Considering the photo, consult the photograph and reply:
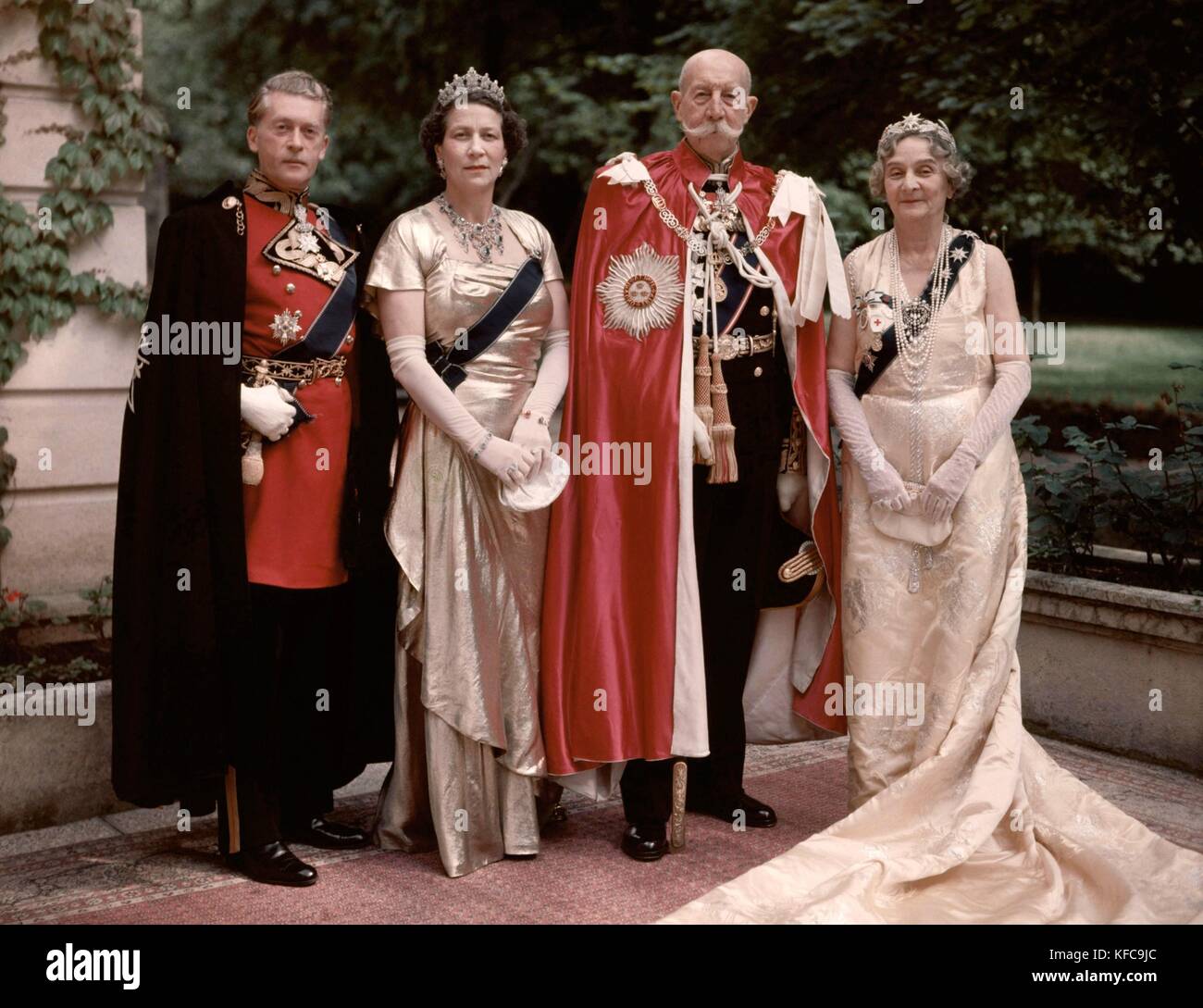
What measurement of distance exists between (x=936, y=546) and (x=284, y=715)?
165 cm

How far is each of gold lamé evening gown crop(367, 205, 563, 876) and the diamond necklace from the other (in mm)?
41

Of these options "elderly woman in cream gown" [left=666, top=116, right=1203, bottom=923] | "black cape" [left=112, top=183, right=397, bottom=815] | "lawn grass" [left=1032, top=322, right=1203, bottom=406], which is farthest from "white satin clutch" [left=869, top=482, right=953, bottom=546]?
"lawn grass" [left=1032, top=322, right=1203, bottom=406]

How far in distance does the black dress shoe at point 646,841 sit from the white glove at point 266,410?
1290 mm

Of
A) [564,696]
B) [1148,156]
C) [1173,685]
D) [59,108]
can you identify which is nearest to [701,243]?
[564,696]

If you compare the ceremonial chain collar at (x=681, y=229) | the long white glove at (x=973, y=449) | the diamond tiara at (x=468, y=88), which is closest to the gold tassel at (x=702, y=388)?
the ceremonial chain collar at (x=681, y=229)

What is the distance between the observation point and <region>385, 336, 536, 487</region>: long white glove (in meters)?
3.19

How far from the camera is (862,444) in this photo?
133 inches

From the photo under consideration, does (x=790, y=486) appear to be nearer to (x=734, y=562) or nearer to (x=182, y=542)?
(x=734, y=562)

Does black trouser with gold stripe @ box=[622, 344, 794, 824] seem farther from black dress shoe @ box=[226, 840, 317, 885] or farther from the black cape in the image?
the black cape

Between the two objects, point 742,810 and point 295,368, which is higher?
point 295,368

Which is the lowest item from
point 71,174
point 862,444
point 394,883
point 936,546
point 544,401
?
point 394,883

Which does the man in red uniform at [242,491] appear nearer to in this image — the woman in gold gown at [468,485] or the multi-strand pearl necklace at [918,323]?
the woman in gold gown at [468,485]

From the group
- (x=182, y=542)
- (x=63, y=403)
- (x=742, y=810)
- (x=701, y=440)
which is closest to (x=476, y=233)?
(x=701, y=440)

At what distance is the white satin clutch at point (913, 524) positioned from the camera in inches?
132
